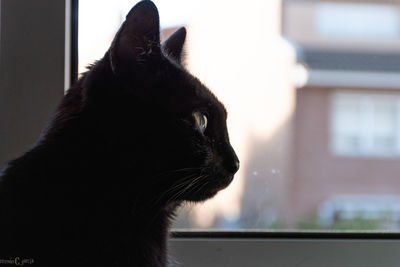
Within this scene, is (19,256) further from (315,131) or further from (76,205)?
(315,131)

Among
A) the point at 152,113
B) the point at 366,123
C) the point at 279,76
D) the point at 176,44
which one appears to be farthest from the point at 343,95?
the point at 152,113

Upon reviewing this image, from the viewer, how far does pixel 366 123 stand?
1282 mm

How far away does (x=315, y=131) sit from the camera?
1201mm

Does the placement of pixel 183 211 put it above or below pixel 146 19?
Answer: below

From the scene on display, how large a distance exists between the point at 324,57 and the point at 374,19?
0.42 feet

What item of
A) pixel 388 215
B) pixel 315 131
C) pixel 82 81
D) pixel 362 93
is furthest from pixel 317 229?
pixel 82 81

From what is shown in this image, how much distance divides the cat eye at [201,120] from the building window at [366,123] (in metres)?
0.56

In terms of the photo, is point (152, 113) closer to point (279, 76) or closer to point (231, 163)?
point (231, 163)

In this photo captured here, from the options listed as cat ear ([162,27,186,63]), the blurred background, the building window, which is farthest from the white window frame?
the building window

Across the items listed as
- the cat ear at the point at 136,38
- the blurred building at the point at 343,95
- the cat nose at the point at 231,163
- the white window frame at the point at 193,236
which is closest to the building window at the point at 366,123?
the blurred building at the point at 343,95

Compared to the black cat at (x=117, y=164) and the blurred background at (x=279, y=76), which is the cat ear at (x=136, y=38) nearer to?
the black cat at (x=117, y=164)

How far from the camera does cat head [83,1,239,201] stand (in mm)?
665

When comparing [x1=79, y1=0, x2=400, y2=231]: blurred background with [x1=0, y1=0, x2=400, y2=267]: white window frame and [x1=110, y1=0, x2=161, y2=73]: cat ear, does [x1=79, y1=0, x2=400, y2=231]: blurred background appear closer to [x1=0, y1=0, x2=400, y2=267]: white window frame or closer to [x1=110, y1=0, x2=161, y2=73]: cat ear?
[x1=0, y1=0, x2=400, y2=267]: white window frame

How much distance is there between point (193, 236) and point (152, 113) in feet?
1.02
